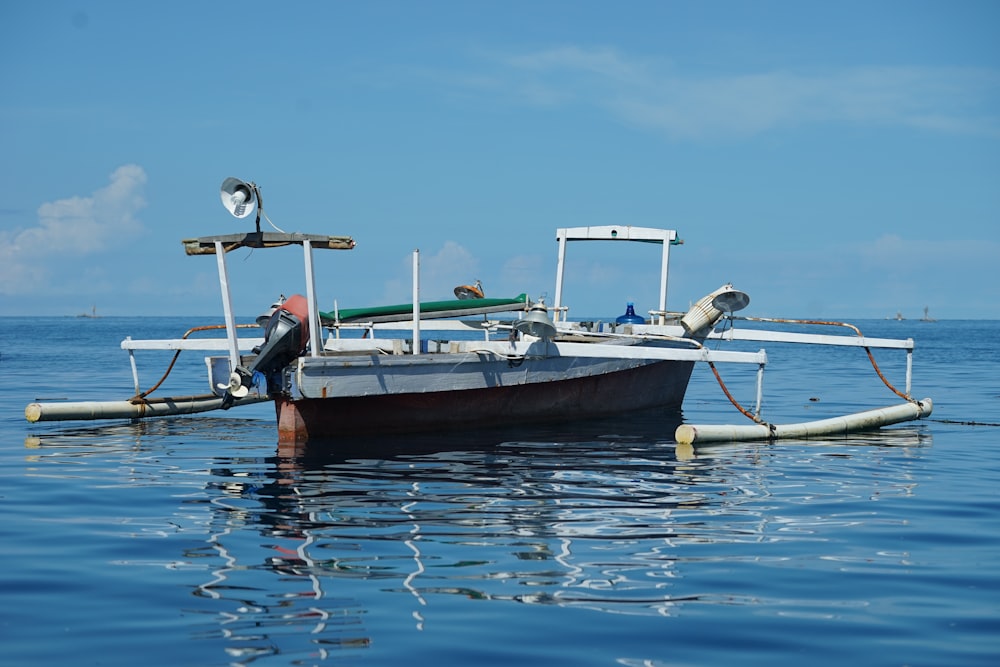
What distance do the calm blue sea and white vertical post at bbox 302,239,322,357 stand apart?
143 centimetres

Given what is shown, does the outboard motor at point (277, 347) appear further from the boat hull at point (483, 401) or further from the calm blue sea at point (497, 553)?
the calm blue sea at point (497, 553)

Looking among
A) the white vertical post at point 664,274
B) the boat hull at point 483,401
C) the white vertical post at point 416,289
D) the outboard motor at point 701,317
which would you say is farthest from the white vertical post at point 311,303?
the white vertical post at point 664,274

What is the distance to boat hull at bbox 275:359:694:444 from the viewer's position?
14570 mm

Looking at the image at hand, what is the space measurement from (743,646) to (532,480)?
6317 millimetres

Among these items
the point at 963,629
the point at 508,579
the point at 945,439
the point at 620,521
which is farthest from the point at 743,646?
the point at 945,439

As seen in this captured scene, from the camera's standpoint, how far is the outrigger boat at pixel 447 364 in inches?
554

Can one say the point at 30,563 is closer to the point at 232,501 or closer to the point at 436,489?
the point at 232,501

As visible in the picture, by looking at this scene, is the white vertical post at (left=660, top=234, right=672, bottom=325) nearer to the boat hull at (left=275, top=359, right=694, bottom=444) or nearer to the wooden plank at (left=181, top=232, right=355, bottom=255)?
the boat hull at (left=275, top=359, right=694, bottom=444)

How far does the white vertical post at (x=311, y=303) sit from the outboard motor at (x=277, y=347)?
0.16 metres

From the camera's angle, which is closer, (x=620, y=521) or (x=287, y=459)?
(x=620, y=521)

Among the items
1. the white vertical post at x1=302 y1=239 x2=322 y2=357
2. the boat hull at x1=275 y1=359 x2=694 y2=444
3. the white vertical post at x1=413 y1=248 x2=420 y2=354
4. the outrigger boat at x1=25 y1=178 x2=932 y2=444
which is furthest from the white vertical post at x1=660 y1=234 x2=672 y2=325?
the white vertical post at x1=302 y1=239 x2=322 y2=357

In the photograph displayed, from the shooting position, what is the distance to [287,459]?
1388cm

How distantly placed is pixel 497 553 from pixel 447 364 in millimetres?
6824

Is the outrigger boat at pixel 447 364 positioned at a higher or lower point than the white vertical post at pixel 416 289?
lower
